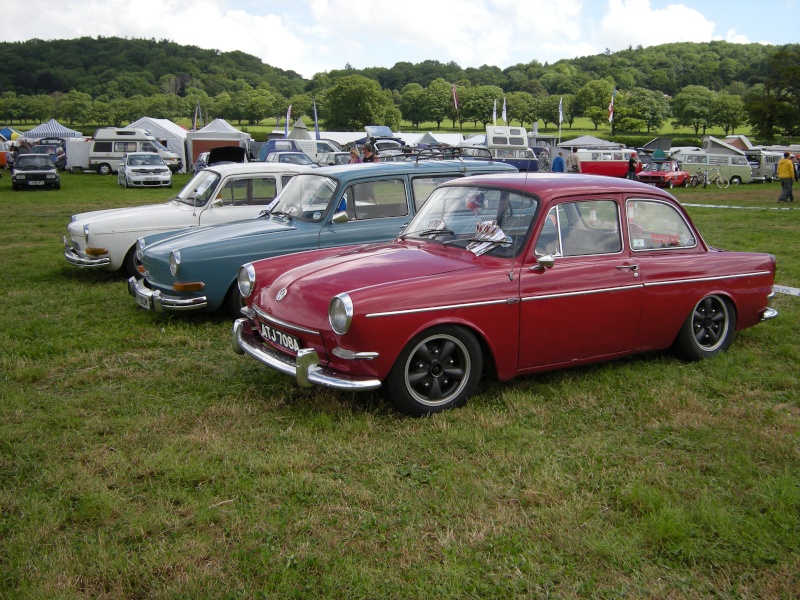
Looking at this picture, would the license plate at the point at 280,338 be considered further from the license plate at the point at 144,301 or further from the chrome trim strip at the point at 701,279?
the chrome trim strip at the point at 701,279

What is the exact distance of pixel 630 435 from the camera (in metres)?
4.41

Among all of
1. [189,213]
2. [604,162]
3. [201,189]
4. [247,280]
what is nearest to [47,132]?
[604,162]

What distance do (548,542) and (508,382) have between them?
2.25 meters

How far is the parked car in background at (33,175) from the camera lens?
88.5ft

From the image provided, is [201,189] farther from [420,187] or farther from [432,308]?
[432,308]

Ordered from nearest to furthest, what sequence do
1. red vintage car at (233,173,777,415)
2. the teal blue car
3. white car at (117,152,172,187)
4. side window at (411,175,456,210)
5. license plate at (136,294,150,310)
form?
red vintage car at (233,173,777,415) → the teal blue car → license plate at (136,294,150,310) → side window at (411,175,456,210) → white car at (117,152,172,187)

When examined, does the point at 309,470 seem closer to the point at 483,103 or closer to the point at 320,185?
the point at 320,185

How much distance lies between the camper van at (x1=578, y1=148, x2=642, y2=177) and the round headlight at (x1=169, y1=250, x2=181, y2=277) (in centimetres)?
3099

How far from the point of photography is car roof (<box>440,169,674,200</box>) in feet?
17.1

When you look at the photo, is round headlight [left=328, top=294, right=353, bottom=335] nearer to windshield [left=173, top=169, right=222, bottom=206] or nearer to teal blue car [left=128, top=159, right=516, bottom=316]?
teal blue car [left=128, top=159, right=516, bottom=316]

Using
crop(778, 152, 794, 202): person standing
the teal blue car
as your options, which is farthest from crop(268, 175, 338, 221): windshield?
crop(778, 152, 794, 202): person standing

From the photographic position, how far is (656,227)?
18.6ft

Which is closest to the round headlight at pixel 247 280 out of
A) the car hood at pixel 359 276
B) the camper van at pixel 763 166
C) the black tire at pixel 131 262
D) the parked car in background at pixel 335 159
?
the car hood at pixel 359 276

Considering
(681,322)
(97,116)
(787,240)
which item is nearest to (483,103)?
→ (97,116)
